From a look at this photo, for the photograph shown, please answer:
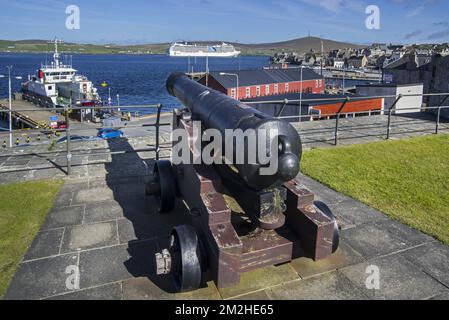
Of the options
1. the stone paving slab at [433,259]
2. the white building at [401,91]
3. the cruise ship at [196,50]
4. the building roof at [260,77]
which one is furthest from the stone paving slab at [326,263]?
the cruise ship at [196,50]

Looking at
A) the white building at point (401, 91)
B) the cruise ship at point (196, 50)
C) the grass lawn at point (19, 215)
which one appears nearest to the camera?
the grass lawn at point (19, 215)

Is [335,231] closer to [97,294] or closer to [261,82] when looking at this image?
[97,294]

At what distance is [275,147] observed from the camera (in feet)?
9.72

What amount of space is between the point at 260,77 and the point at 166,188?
153ft

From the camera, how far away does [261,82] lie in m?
48.7

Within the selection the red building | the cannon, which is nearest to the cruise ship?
the red building

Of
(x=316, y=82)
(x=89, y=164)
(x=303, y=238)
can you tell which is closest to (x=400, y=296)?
(x=303, y=238)

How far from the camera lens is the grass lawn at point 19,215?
3684 millimetres

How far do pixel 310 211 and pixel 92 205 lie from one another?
3061 mm

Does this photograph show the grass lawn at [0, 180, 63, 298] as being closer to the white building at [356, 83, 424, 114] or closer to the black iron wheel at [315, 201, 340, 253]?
the black iron wheel at [315, 201, 340, 253]

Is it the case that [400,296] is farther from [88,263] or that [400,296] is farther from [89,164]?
[89,164]

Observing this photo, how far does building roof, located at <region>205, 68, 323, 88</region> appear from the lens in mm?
43725

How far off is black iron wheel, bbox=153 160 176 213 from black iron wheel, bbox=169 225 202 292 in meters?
1.46

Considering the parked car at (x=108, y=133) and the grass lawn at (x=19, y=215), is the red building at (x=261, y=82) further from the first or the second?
the grass lawn at (x=19, y=215)
